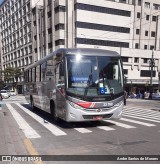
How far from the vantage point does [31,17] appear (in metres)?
71.6

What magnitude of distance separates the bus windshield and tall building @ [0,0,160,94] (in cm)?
4408

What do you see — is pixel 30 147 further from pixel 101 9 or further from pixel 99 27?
pixel 101 9

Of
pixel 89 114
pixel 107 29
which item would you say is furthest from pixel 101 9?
pixel 89 114

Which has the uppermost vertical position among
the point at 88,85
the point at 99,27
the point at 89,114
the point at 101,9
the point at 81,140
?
the point at 101,9

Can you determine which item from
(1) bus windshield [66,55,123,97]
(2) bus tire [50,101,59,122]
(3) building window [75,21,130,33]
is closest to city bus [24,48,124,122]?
(1) bus windshield [66,55,123,97]

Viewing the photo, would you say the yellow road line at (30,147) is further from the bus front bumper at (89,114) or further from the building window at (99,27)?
the building window at (99,27)

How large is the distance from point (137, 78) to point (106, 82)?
5545 centimetres

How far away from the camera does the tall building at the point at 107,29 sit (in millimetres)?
56875

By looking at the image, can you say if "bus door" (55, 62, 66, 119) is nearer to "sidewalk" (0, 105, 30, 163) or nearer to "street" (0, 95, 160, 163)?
"street" (0, 95, 160, 163)

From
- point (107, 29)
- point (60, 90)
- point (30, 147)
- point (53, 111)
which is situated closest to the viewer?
point (30, 147)

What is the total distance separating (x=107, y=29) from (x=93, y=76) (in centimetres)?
5149

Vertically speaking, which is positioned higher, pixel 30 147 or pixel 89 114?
pixel 89 114

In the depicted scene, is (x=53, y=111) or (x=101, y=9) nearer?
(x=53, y=111)

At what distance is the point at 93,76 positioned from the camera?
10.3 m
